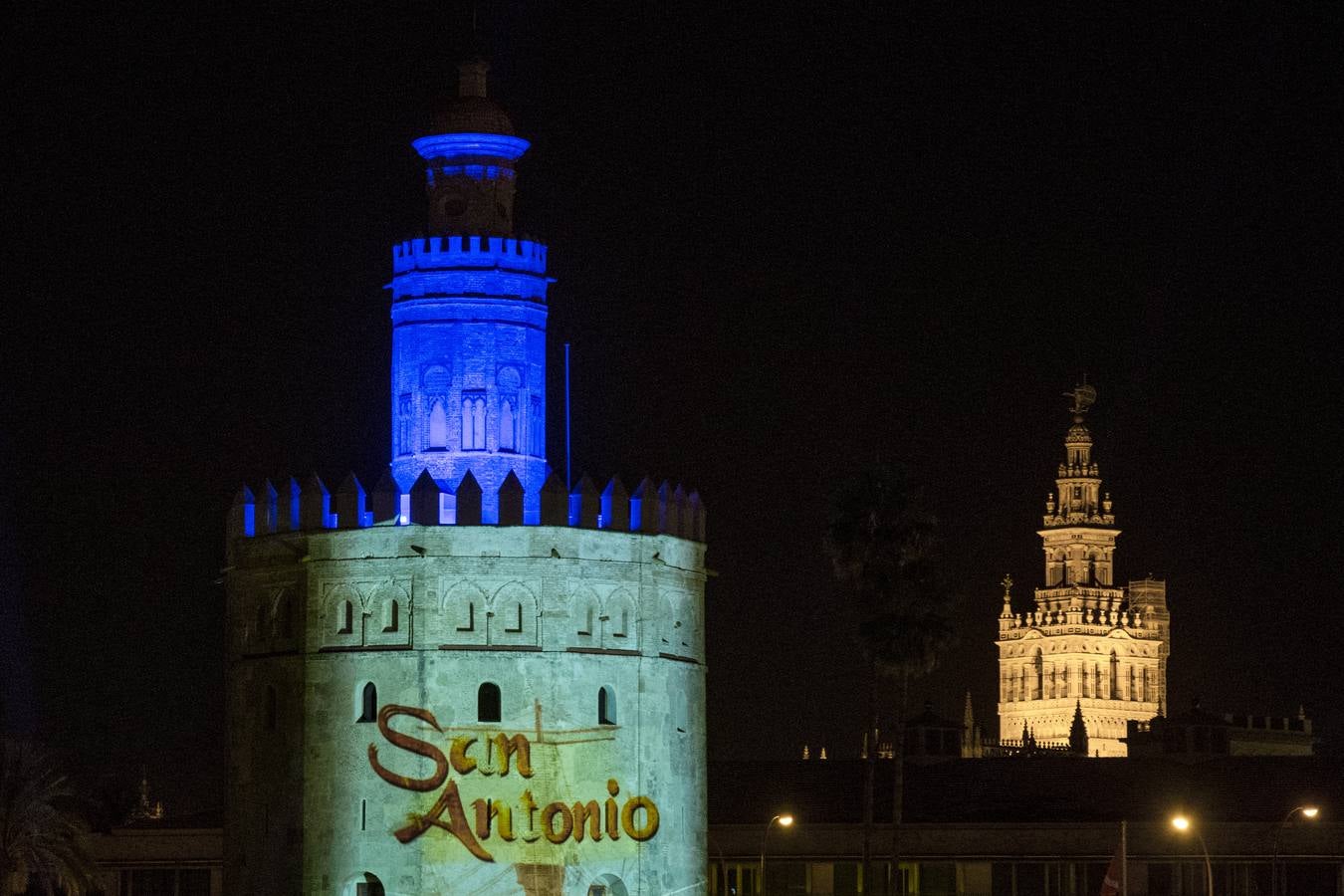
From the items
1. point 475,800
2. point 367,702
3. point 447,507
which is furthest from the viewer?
point 447,507

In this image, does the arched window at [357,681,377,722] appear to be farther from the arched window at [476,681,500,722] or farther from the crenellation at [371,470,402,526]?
the crenellation at [371,470,402,526]

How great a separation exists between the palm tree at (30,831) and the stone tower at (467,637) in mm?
13520

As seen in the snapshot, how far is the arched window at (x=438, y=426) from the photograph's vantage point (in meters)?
77.8

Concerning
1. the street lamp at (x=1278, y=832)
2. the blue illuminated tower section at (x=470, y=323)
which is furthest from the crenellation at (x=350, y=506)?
the street lamp at (x=1278, y=832)

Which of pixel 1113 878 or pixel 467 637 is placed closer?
pixel 467 637

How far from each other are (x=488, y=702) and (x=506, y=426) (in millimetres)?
6863

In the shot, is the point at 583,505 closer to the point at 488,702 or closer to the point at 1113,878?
the point at 488,702

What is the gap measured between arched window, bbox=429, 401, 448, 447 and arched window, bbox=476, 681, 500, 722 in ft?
20.0

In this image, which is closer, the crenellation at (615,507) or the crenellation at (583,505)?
the crenellation at (583,505)

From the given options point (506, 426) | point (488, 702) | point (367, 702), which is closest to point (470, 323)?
point (506, 426)

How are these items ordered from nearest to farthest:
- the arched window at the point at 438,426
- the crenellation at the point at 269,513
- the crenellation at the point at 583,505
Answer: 1. the crenellation at the point at 583,505
2. the arched window at the point at 438,426
3. the crenellation at the point at 269,513

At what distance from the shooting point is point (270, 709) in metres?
78.6

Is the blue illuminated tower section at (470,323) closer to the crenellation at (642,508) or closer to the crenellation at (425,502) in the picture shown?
the crenellation at (425,502)

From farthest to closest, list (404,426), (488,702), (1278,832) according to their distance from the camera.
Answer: (1278,832) < (404,426) < (488,702)
